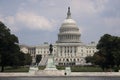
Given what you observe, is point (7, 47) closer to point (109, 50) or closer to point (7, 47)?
point (7, 47)

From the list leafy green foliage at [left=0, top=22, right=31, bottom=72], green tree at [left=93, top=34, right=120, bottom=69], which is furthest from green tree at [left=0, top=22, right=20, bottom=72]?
green tree at [left=93, top=34, right=120, bottom=69]

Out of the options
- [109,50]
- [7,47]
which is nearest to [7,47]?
[7,47]

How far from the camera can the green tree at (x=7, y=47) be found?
292ft

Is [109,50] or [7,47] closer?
[7,47]

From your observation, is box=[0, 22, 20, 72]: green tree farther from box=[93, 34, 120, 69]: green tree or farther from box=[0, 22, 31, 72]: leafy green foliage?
box=[93, 34, 120, 69]: green tree

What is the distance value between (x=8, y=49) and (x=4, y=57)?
232cm

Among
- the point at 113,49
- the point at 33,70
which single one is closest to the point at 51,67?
the point at 33,70

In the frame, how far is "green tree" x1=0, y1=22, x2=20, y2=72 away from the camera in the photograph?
88.9m

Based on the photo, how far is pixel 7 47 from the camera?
9169 cm

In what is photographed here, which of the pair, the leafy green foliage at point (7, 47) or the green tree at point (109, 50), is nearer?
the leafy green foliage at point (7, 47)

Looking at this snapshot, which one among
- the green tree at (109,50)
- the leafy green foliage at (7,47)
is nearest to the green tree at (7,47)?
the leafy green foliage at (7,47)

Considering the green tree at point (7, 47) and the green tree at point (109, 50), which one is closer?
the green tree at point (7, 47)

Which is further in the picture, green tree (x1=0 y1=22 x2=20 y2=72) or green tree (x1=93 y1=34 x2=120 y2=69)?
green tree (x1=93 y1=34 x2=120 y2=69)

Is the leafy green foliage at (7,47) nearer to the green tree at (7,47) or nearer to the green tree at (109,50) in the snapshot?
the green tree at (7,47)
